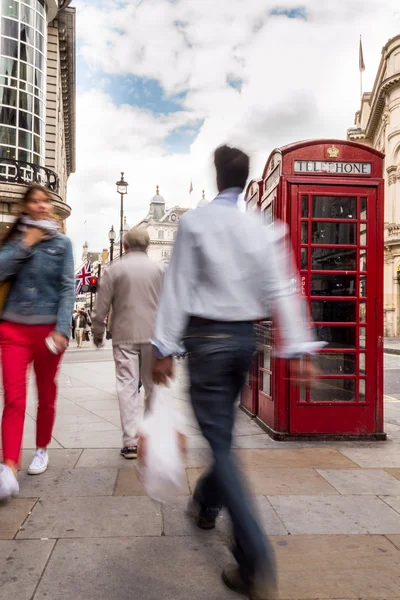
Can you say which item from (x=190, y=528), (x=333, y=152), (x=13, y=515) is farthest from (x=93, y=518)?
(x=333, y=152)

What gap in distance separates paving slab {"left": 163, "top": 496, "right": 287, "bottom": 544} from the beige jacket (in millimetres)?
1524

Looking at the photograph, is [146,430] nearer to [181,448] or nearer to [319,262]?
[181,448]

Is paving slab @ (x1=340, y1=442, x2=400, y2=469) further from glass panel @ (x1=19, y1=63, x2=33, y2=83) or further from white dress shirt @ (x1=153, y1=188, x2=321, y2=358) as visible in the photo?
glass panel @ (x1=19, y1=63, x2=33, y2=83)

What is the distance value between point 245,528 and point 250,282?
102cm

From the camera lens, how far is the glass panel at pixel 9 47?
23.3 metres

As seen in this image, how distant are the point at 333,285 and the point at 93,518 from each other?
303cm

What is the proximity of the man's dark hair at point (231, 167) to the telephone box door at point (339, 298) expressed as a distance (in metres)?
2.54

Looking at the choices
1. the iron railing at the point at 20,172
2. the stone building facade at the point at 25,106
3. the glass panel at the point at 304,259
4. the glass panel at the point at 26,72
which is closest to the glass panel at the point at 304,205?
the glass panel at the point at 304,259

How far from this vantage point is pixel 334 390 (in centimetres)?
529

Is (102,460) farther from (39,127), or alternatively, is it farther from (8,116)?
(39,127)

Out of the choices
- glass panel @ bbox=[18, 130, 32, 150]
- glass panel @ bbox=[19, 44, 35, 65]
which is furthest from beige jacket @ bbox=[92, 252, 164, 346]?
glass panel @ bbox=[19, 44, 35, 65]

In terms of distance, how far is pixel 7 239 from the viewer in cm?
395

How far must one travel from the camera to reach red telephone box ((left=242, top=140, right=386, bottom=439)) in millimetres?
5152

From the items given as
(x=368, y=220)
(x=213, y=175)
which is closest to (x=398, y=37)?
(x=368, y=220)
